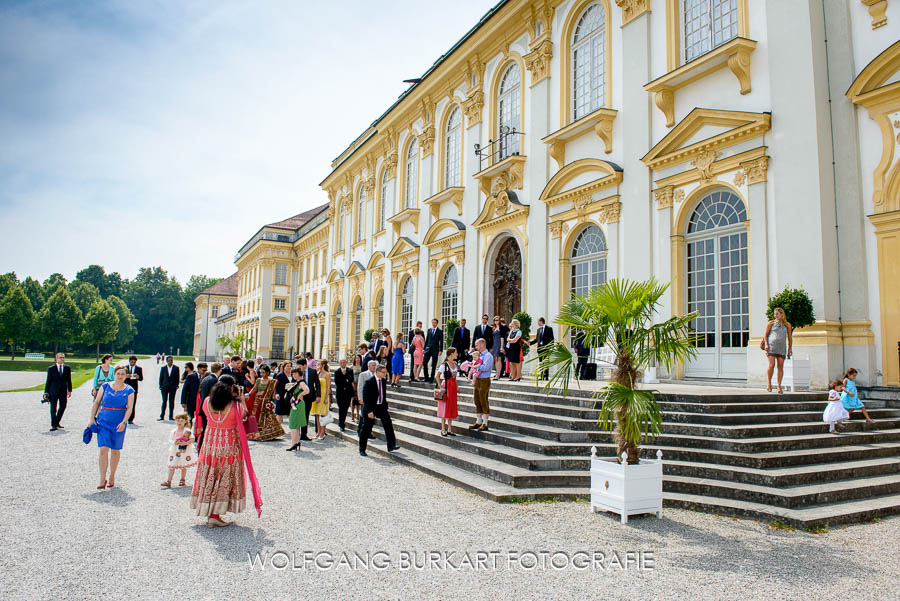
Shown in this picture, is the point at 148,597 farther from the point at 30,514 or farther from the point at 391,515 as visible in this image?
the point at 30,514

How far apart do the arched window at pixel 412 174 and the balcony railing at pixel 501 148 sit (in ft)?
18.1

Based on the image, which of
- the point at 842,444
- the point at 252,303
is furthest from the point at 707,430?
the point at 252,303

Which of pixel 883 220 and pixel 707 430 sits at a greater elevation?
pixel 883 220

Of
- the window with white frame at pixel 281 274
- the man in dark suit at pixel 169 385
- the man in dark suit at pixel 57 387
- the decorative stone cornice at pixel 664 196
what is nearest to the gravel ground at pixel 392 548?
the man in dark suit at pixel 57 387

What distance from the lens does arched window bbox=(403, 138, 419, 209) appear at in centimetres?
2506

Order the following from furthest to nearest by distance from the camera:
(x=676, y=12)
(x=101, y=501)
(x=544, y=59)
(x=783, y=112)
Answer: (x=544, y=59) → (x=676, y=12) → (x=783, y=112) → (x=101, y=501)

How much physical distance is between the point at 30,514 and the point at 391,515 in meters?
3.82

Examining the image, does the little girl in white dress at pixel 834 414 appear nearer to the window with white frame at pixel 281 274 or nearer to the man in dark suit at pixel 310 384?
the man in dark suit at pixel 310 384

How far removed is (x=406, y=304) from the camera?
25312 mm

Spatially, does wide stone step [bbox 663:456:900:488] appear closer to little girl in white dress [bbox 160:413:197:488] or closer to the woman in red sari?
the woman in red sari

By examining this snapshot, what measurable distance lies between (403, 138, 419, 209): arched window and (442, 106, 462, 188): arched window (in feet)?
8.46

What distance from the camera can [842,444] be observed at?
8.04m

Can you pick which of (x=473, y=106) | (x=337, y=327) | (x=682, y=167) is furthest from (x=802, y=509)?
(x=337, y=327)

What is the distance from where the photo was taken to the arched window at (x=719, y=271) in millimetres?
11562
